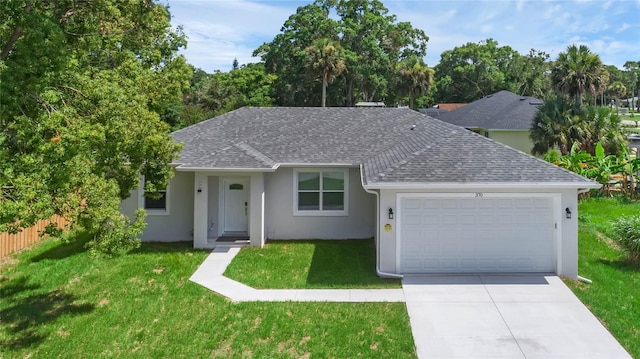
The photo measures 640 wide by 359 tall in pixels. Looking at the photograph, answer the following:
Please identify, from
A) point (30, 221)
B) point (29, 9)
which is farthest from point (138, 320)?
point (29, 9)

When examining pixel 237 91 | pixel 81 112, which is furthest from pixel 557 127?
pixel 237 91

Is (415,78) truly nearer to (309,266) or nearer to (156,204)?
(156,204)

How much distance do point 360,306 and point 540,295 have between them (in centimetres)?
425

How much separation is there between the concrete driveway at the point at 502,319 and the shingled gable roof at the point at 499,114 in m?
21.2

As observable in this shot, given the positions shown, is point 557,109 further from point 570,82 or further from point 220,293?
point 220,293

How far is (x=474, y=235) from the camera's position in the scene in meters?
11.4

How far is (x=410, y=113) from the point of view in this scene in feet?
65.9

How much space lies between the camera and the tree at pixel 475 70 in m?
61.4

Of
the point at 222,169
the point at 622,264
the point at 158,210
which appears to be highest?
the point at 222,169

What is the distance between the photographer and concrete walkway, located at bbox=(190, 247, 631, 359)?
7.58m

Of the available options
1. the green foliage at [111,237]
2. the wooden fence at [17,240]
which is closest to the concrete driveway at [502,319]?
the green foliage at [111,237]

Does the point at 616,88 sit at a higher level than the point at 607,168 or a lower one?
higher

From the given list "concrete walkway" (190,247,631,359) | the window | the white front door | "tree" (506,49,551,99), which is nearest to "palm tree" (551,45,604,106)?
"concrete walkway" (190,247,631,359)

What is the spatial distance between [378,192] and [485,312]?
3.99 meters
